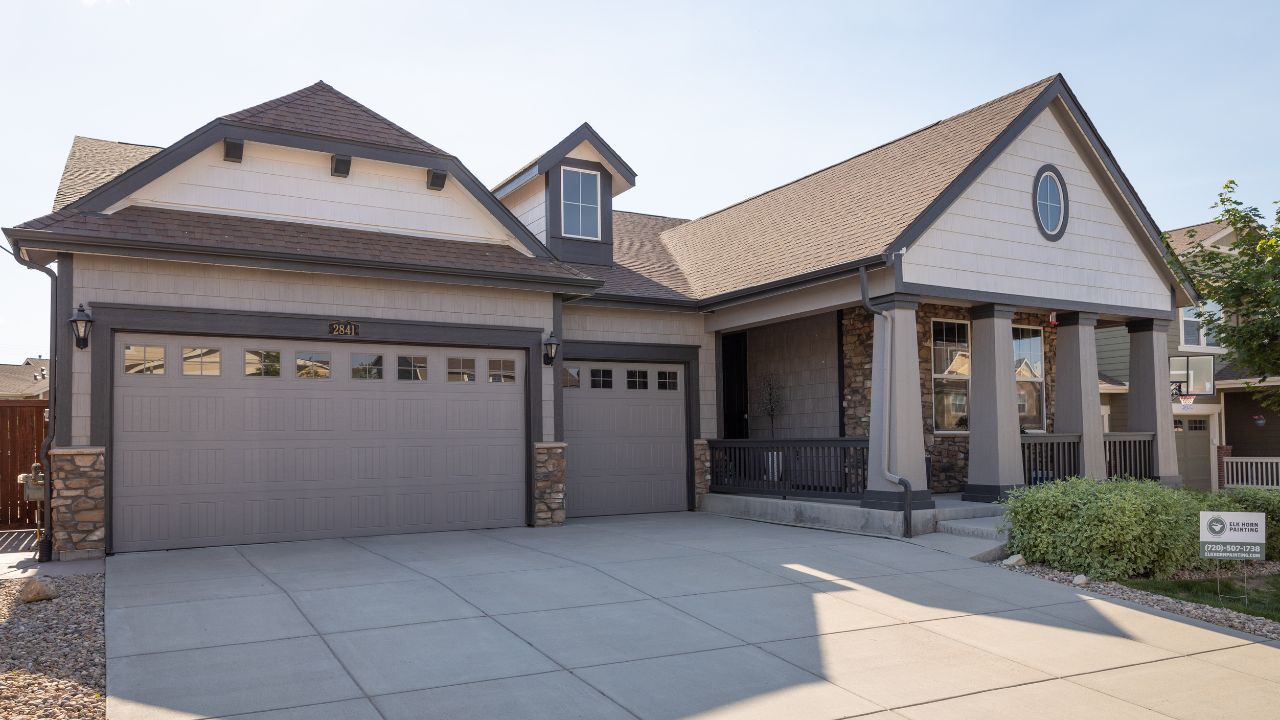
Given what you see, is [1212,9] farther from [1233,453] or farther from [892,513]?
[1233,453]

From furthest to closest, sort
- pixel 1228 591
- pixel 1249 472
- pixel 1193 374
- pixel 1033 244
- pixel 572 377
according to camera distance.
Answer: pixel 1193 374, pixel 1249 472, pixel 572 377, pixel 1033 244, pixel 1228 591

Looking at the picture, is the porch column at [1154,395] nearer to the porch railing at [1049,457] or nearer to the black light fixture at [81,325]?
the porch railing at [1049,457]

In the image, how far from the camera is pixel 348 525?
11.9 meters

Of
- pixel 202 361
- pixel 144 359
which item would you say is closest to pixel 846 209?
pixel 202 361

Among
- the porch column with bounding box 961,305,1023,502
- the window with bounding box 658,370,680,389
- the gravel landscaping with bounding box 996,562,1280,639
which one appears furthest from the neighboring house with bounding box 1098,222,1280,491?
→ the gravel landscaping with bounding box 996,562,1280,639

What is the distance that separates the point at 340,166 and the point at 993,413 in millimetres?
9373

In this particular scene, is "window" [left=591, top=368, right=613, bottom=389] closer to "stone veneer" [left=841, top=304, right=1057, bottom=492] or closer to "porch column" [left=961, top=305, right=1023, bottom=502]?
→ "stone veneer" [left=841, top=304, right=1057, bottom=492]

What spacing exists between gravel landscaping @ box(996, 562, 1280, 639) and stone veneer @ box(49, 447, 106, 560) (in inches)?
391

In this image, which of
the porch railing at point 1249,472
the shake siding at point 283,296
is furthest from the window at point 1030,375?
the porch railing at point 1249,472

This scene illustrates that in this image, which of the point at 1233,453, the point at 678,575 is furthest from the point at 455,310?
the point at 1233,453

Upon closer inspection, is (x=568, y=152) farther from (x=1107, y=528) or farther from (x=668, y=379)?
(x=1107, y=528)

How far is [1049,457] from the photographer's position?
1413 cm

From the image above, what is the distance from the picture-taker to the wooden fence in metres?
13.0

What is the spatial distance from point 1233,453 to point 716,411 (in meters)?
15.7
